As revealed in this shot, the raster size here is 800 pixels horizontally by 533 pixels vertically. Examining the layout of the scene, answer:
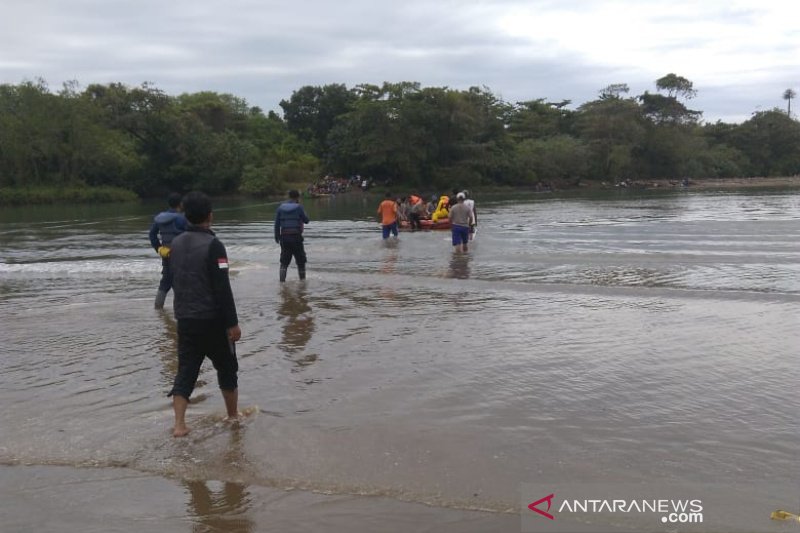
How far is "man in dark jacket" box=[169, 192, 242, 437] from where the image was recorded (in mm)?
4797

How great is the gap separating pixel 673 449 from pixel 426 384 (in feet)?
7.22

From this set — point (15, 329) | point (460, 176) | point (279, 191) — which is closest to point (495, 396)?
point (15, 329)

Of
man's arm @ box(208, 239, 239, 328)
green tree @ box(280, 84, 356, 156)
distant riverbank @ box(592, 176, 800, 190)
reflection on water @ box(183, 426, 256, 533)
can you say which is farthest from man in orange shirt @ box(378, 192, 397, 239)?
distant riverbank @ box(592, 176, 800, 190)

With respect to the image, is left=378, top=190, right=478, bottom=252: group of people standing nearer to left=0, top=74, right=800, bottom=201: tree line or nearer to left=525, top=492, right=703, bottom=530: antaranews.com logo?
left=525, top=492, right=703, bottom=530: antaranews.com logo

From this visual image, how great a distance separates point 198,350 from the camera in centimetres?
496

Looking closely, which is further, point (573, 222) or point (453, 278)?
point (573, 222)

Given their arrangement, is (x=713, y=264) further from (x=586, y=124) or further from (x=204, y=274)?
(x=586, y=124)

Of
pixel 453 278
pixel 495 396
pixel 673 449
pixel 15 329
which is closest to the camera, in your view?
pixel 673 449

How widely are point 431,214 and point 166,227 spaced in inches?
635

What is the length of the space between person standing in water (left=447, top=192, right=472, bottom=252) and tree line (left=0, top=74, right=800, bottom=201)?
4788 centimetres

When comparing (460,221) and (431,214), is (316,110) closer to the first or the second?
(431,214)

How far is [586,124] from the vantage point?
79000mm

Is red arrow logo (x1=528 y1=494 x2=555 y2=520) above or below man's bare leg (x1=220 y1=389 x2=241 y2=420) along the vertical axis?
below

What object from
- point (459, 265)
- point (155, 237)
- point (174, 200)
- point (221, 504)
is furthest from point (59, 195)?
point (221, 504)
